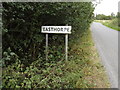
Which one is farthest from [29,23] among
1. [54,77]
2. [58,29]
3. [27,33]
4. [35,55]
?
[54,77]

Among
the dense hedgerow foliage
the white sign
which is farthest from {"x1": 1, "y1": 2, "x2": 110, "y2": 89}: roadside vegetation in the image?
the white sign

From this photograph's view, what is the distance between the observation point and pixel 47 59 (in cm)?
456

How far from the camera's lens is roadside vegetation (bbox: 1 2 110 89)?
10.8 feet

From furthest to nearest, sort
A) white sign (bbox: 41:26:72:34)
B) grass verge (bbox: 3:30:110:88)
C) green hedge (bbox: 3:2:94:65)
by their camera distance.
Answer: white sign (bbox: 41:26:72:34), green hedge (bbox: 3:2:94:65), grass verge (bbox: 3:30:110:88)

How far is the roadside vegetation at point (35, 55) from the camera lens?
10.8 ft

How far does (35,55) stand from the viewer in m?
4.93

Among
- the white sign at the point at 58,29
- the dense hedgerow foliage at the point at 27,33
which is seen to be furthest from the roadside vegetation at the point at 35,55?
the white sign at the point at 58,29

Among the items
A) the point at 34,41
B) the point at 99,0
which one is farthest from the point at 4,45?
the point at 99,0

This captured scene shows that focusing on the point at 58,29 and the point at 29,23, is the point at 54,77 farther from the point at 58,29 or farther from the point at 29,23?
the point at 29,23

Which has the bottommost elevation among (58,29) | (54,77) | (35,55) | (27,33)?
(54,77)

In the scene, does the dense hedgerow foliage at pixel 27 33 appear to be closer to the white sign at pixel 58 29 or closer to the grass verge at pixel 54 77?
the grass verge at pixel 54 77

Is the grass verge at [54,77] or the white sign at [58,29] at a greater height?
the white sign at [58,29]

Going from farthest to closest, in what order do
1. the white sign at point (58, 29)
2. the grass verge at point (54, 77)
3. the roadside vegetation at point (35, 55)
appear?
the white sign at point (58, 29), the roadside vegetation at point (35, 55), the grass verge at point (54, 77)

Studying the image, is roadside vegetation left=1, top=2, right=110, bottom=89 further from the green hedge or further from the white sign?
the white sign
